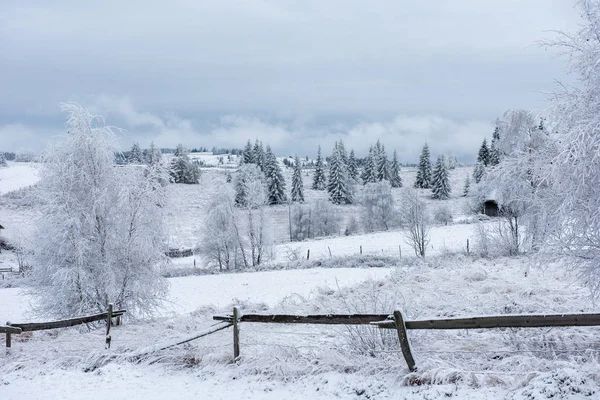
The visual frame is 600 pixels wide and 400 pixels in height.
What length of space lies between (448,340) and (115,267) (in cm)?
→ 1206

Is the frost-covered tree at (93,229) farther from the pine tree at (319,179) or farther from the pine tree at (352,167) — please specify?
the pine tree at (319,179)

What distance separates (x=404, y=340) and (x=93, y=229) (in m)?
12.5

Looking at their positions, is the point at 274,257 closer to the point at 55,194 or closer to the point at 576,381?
the point at 55,194

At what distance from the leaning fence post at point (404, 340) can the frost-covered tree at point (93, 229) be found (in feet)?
37.4

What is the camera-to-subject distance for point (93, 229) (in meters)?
15.2

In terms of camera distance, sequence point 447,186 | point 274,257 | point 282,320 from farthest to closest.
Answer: point 447,186
point 274,257
point 282,320

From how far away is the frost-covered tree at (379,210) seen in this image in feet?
223

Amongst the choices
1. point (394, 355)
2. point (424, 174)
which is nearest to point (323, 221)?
point (424, 174)

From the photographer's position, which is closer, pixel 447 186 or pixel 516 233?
pixel 516 233

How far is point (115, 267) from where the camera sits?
15461 mm

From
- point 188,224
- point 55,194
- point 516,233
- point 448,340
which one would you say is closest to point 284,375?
point 448,340

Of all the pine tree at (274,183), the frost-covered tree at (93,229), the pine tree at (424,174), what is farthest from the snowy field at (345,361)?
the pine tree at (424,174)

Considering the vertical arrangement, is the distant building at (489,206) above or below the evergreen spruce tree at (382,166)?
below

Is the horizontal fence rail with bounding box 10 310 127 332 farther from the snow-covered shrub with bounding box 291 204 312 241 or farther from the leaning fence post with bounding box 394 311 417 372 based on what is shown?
the snow-covered shrub with bounding box 291 204 312 241
